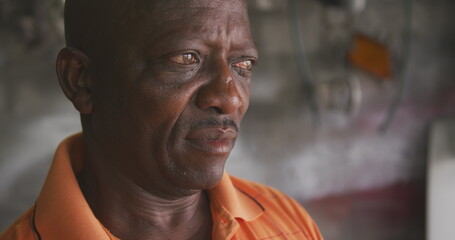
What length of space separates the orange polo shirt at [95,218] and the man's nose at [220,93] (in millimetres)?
270

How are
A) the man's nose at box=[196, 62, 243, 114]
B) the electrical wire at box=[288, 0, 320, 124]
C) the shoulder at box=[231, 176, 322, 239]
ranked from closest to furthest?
1. the man's nose at box=[196, 62, 243, 114]
2. the shoulder at box=[231, 176, 322, 239]
3. the electrical wire at box=[288, 0, 320, 124]

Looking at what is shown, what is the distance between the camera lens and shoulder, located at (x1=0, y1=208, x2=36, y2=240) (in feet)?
3.52

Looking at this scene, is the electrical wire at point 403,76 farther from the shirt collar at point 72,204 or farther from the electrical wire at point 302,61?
the shirt collar at point 72,204

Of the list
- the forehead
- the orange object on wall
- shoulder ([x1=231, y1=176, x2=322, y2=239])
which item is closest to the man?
the forehead

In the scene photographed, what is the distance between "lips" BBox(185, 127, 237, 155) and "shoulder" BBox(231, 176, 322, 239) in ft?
0.92

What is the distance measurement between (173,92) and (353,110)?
229 cm

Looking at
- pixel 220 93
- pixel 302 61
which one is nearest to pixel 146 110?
pixel 220 93

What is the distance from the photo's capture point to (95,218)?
3.55 feet

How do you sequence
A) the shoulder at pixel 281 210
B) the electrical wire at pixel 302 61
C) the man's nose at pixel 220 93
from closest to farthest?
the man's nose at pixel 220 93, the shoulder at pixel 281 210, the electrical wire at pixel 302 61

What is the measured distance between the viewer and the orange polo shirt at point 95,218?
1.07m

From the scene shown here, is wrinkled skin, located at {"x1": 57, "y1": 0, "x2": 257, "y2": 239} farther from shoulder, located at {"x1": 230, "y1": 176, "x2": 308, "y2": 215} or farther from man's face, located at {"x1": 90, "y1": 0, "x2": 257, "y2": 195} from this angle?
shoulder, located at {"x1": 230, "y1": 176, "x2": 308, "y2": 215}

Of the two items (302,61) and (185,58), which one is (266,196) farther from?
(302,61)

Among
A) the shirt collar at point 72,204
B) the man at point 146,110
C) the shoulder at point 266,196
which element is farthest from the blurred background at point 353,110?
the man at point 146,110

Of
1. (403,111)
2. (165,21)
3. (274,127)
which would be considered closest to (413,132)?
(403,111)
